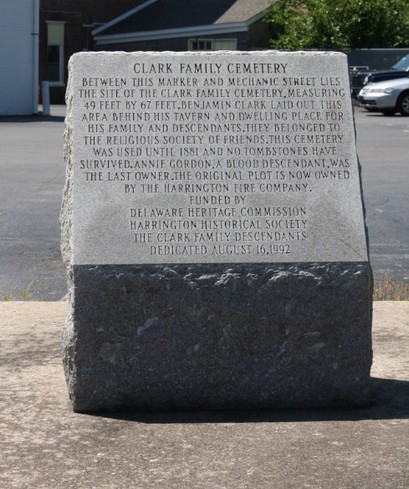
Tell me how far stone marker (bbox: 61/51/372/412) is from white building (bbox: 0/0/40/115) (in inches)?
1297

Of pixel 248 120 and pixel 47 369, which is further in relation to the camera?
pixel 47 369

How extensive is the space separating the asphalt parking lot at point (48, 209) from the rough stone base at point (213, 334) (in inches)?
136

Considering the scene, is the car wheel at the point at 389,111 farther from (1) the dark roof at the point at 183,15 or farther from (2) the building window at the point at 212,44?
(2) the building window at the point at 212,44

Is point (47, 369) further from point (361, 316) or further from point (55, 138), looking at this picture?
point (55, 138)

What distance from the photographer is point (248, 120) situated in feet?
20.2

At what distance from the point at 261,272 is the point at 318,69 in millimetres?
1075

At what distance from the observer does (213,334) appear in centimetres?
597

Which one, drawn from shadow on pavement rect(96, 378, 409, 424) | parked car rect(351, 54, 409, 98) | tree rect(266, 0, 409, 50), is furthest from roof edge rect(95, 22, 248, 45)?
shadow on pavement rect(96, 378, 409, 424)

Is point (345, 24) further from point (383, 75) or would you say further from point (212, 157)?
point (212, 157)

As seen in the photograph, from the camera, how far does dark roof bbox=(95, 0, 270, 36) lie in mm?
49312

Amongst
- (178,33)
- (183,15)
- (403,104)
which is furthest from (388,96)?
(183,15)

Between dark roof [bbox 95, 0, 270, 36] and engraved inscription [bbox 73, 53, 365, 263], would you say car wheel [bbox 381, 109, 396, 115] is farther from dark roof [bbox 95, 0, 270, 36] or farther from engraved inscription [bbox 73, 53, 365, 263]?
engraved inscription [bbox 73, 53, 365, 263]

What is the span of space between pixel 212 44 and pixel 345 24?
6411 millimetres

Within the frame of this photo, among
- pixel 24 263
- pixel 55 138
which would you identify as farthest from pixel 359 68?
pixel 24 263
